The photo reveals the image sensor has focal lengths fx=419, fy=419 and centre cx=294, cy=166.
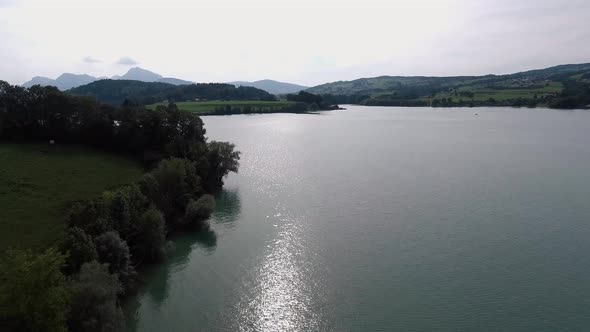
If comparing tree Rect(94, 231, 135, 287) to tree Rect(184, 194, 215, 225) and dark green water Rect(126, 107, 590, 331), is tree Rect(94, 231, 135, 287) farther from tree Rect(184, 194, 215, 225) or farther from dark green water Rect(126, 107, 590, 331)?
tree Rect(184, 194, 215, 225)

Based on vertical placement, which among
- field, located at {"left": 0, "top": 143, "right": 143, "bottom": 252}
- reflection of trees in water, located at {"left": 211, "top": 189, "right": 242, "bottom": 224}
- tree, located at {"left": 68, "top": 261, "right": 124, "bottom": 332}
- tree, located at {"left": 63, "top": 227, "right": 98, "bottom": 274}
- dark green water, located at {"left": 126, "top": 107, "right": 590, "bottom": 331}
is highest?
field, located at {"left": 0, "top": 143, "right": 143, "bottom": 252}

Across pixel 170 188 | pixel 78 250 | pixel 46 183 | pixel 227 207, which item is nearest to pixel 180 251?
pixel 170 188

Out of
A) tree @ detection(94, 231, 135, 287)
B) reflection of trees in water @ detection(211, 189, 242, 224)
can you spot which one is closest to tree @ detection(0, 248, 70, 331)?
tree @ detection(94, 231, 135, 287)

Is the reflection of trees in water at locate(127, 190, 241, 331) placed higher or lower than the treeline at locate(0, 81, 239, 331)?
lower

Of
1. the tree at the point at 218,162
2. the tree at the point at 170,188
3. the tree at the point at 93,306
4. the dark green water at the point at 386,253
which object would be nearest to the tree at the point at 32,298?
the tree at the point at 93,306

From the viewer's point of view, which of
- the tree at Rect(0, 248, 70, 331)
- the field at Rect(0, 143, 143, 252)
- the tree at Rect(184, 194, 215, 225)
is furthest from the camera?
the tree at Rect(184, 194, 215, 225)

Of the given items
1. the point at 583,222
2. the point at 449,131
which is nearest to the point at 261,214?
the point at 583,222

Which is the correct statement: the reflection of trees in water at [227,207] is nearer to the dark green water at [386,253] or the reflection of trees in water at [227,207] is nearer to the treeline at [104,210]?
the dark green water at [386,253]

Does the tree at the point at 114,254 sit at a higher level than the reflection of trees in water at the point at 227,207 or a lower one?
higher
